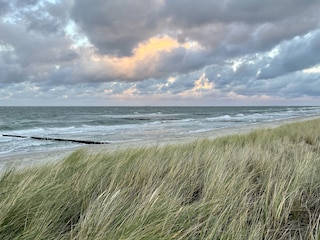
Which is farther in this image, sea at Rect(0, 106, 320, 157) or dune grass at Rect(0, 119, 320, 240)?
sea at Rect(0, 106, 320, 157)

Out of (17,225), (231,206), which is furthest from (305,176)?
(17,225)

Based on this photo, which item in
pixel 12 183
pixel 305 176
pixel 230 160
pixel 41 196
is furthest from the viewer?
pixel 230 160

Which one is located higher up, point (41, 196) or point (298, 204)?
point (41, 196)

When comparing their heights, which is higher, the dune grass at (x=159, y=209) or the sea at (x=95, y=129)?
the dune grass at (x=159, y=209)

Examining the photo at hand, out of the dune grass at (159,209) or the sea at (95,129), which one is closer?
the dune grass at (159,209)

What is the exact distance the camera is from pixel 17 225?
2.51 meters

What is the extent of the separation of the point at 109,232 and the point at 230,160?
10.7 feet

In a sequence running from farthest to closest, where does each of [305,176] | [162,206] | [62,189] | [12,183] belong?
[305,176], [12,183], [62,189], [162,206]

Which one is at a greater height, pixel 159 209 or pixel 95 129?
pixel 159 209

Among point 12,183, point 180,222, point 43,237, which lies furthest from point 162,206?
point 12,183

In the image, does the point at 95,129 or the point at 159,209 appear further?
the point at 95,129

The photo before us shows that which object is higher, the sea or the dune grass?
the dune grass

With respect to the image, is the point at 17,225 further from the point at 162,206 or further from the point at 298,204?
the point at 298,204

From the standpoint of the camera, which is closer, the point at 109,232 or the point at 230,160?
the point at 109,232
